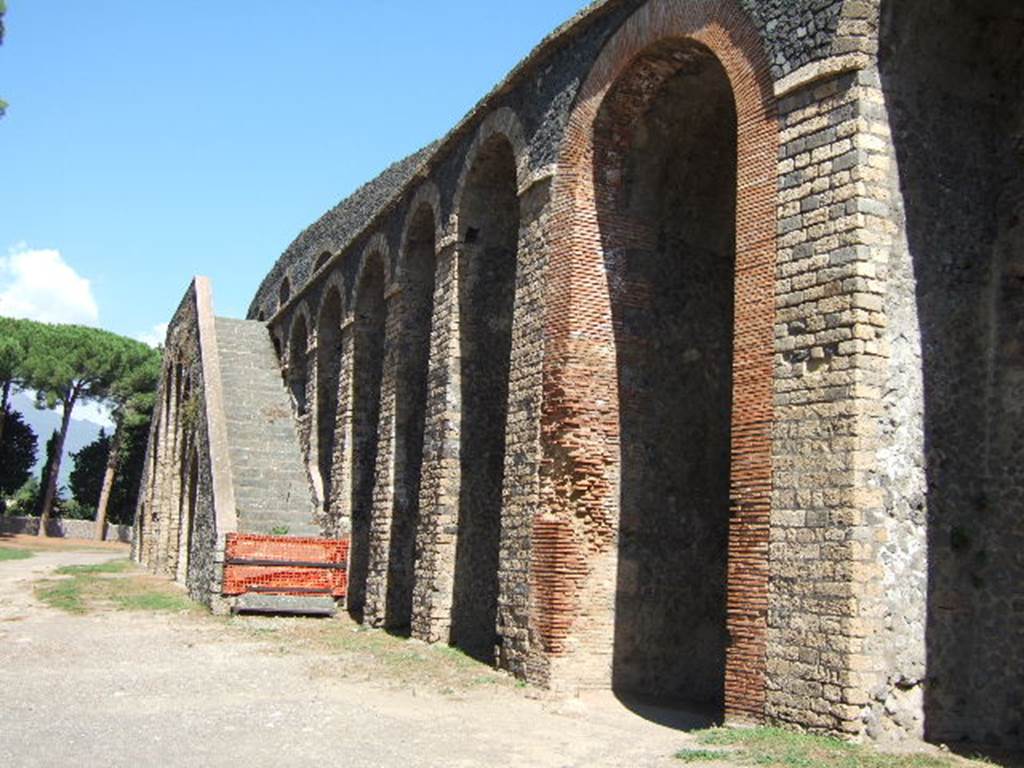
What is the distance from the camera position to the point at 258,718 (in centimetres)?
768

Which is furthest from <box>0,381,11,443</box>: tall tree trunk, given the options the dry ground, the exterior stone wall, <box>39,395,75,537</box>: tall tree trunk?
the dry ground

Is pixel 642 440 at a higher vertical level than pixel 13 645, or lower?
higher

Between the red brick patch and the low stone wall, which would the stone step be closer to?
the red brick patch

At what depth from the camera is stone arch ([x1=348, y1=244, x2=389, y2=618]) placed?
16531 mm

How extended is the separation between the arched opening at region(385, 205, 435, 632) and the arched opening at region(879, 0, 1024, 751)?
25.2 ft

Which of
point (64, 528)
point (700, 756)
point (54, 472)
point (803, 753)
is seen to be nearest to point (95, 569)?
point (700, 756)

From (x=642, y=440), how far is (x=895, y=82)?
4051mm

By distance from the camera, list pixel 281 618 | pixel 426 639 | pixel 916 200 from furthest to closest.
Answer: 1. pixel 281 618
2. pixel 426 639
3. pixel 916 200

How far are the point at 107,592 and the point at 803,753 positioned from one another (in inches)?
547

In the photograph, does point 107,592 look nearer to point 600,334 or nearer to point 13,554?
point 600,334

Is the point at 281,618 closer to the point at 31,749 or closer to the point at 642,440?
the point at 642,440

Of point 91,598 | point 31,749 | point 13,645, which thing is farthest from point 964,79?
point 91,598

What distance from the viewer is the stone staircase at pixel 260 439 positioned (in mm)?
16375

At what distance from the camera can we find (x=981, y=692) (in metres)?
7.25
